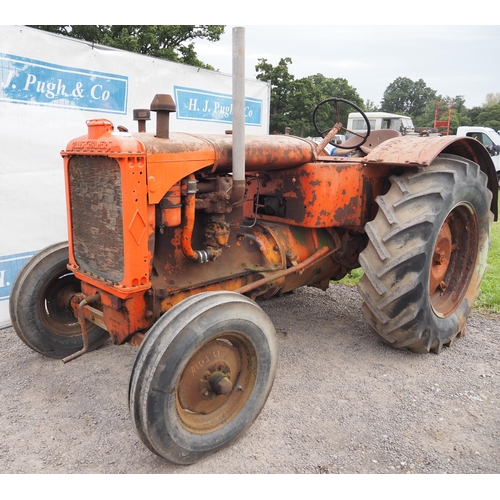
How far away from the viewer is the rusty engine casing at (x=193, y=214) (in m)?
2.43

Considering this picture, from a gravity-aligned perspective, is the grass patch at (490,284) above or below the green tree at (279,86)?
below

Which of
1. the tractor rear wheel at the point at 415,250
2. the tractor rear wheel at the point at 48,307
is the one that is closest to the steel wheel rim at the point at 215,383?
the tractor rear wheel at the point at 415,250

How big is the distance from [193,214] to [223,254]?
0.52 metres

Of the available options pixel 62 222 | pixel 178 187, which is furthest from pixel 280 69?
pixel 178 187

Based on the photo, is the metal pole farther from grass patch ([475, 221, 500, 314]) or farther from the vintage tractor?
grass patch ([475, 221, 500, 314])

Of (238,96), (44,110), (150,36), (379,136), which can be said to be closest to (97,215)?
(238,96)

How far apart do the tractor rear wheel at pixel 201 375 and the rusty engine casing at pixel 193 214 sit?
0.48m

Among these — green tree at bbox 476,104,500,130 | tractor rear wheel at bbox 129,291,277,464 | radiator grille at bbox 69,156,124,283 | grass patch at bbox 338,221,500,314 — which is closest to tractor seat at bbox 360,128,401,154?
grass patch at bbox 338,221,500,314

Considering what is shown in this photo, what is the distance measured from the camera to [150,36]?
14.1 metres

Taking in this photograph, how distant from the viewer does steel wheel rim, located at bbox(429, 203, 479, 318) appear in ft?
12.0

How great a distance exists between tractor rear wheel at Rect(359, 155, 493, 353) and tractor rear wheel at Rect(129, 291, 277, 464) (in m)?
1.04

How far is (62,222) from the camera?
4.45 meters

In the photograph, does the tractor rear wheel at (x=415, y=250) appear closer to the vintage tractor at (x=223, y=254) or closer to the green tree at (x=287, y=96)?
the vintage tractor at (x=223, y=254)

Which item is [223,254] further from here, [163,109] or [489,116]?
[489,116]
